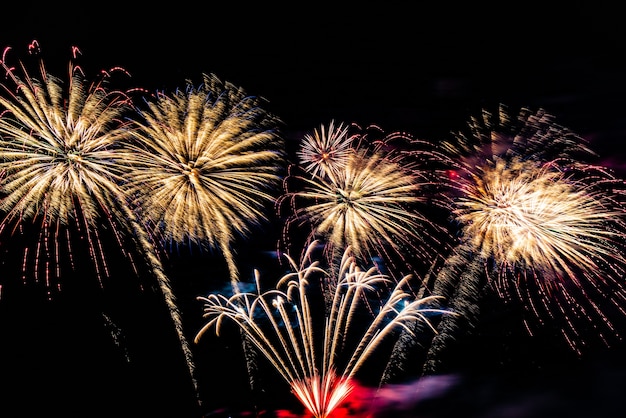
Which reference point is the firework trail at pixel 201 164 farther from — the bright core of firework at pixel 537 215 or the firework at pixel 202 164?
the bright core of firework at pixel 537 215

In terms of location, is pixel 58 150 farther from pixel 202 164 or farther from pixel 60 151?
pixel 202 164

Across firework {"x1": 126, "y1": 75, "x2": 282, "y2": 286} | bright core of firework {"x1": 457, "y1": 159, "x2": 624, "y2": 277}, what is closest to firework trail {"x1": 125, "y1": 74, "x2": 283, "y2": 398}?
firework {"x1": 126, "y1": 75, "x2": 282, "y2": 286}

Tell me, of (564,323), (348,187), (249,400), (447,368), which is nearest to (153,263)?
(249,400)

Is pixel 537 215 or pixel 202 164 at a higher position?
pixel 202 164

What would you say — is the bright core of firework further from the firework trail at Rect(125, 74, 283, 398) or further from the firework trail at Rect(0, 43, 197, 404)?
the firework trail at Rect(0, 43, 197, 404)

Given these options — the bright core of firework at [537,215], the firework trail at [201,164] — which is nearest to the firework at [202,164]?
the firework trail at [201,164]

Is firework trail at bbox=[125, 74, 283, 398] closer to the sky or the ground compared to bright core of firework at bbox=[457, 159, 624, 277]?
closer to the sky

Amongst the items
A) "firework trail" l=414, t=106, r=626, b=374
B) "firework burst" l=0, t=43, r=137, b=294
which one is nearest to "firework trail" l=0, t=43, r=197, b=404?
"firework burst" l=0, t=43, r=137, b=294

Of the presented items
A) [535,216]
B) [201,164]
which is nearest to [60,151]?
[201,164]

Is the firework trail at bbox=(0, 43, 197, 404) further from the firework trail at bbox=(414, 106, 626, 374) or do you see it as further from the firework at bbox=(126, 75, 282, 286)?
the firework trail at bbox=(414, 106, 626, 374)
